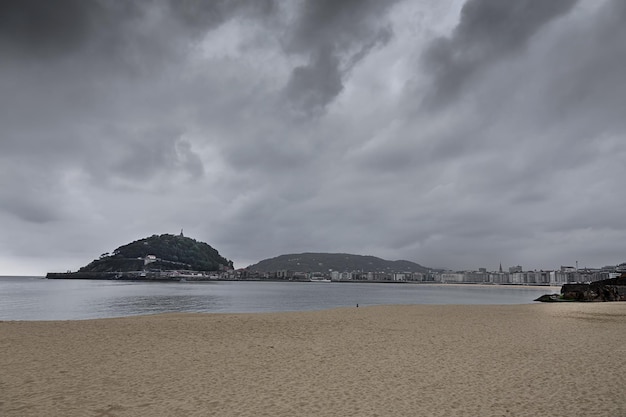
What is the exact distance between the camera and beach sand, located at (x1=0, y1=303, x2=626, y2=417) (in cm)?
711

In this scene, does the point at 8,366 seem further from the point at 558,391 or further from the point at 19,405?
the point at 558,391

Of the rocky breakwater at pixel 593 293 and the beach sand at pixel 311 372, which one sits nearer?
the beach sand at pixel 311 372

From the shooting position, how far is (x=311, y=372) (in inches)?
387

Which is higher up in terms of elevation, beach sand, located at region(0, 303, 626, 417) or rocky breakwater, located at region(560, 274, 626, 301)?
beach sand, located at region(0, 303, 626, 417)

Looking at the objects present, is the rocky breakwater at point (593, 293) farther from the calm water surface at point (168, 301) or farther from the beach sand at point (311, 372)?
the beach sand at point (311, 372)

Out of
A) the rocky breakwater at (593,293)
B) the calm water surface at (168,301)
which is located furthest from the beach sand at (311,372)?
the rocky breakwater at (593,293)

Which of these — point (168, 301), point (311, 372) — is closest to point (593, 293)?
point (311, 372)

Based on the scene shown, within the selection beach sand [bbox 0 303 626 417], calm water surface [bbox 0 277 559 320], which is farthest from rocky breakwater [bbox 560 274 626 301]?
beach sand [bbox 0 303 626 417]

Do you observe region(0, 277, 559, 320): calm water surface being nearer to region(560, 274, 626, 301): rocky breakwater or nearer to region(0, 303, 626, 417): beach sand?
region(560, 274, 626, 301): rocky breakwater

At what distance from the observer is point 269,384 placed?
8703 mm

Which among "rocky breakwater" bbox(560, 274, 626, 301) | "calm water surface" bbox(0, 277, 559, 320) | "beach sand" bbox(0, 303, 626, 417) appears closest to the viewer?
"beach sand" bbox(0, 303, 626, 417)

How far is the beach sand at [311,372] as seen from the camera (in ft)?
23.3

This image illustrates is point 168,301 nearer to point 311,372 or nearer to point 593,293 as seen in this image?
point 311,372

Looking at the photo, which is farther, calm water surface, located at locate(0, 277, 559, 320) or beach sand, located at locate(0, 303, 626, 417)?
calm water surface, located at locate(0, 277, 559, 320)
